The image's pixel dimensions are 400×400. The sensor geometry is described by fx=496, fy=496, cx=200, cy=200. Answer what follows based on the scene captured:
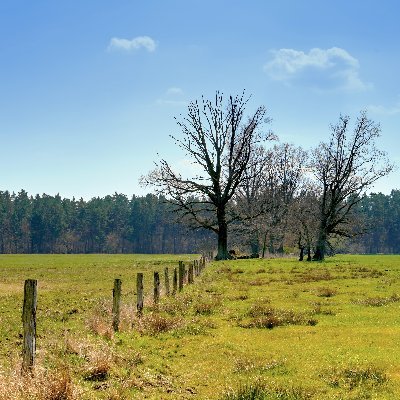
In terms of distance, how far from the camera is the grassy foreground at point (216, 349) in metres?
9.66

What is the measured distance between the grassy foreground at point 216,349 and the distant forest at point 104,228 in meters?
137

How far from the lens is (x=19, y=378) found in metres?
8.95

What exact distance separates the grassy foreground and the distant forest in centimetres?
13679

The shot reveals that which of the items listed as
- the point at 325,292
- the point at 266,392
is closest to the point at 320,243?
the point at 325,292

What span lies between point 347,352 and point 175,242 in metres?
181

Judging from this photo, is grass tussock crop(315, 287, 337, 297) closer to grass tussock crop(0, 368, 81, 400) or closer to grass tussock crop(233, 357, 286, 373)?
grass tussock crop(233, 357, 286, 373)

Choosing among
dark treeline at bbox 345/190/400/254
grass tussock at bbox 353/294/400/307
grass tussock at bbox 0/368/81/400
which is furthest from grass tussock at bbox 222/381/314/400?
dark treeline at bbox 345/190/400/254

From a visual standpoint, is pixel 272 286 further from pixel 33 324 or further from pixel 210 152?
pixel 210 152

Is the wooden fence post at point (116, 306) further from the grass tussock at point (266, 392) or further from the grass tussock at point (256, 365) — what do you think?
the grass tussock at point (266, 392)

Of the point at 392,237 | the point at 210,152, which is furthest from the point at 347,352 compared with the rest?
the point at 392,237

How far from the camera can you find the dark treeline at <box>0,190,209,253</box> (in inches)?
6599

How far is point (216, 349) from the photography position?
13.4 metres

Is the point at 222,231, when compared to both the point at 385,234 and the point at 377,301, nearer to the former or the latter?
the point at 377,301

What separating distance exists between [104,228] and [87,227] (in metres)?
6.72
